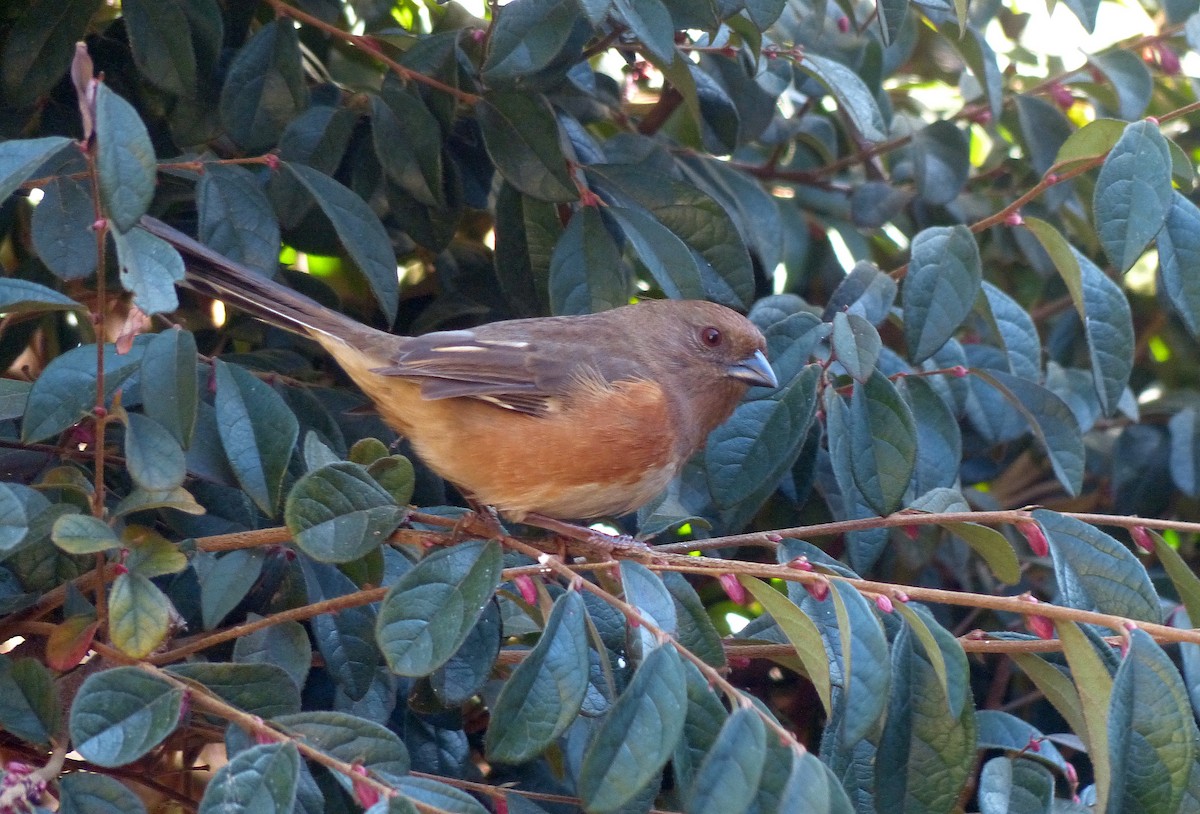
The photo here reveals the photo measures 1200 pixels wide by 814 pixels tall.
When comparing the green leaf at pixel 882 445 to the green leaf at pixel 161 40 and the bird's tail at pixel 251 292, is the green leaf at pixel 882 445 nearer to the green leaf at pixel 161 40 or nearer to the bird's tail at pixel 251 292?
the bird's tail at pixel 251 292

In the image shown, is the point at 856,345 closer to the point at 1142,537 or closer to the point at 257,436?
the point at 1142,537

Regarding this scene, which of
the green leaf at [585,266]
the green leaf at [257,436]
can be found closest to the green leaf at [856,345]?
the green leaf at [585,266]

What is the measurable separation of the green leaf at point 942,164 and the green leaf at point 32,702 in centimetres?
271

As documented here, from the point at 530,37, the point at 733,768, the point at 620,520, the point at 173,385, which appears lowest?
the point at 620,520

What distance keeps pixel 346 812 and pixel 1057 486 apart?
292 cm

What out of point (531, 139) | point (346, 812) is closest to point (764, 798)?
point (346, 812)

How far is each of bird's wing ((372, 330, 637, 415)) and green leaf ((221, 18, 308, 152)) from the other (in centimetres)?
64

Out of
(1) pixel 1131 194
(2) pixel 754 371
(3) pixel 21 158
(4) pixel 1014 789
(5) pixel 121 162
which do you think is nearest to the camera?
(5) pixel 121 162

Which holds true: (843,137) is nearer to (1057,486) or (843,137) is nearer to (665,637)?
(1057,486)

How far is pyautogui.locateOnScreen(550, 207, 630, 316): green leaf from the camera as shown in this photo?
278 centimetres

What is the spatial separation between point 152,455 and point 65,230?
694mm

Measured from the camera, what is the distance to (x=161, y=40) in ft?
8.36

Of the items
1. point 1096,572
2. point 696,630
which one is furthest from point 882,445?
point 696,630

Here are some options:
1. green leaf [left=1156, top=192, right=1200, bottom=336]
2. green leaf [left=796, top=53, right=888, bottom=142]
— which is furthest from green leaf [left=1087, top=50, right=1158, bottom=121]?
green leaf [left=1156, top=192, right=1200, bottom=336]
